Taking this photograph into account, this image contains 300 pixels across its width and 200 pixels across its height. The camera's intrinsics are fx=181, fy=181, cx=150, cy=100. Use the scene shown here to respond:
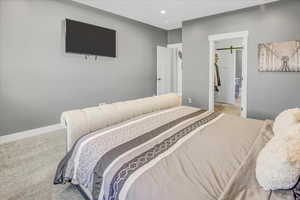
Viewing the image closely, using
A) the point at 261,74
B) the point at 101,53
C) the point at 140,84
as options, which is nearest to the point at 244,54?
the point at 261,74

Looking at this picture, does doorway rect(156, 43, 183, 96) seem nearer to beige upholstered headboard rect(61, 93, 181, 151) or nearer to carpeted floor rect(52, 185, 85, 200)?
beige upholstered headboard rect(61, 93, 181, 151)

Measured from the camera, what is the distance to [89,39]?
12.6 ft

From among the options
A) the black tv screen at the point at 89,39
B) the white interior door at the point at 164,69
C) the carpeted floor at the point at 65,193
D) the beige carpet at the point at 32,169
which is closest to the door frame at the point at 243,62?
the white interior door at the point at 164,69

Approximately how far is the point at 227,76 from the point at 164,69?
2.37m

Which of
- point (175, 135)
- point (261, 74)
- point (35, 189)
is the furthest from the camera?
point (261, 74)

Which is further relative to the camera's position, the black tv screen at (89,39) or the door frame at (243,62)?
the door frame at (243,62)

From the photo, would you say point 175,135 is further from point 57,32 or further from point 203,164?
point 57,32

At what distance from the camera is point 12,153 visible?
8.43ft

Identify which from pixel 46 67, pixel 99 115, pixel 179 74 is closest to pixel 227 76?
pixel 179 74

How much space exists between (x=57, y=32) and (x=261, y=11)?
4.13 metres

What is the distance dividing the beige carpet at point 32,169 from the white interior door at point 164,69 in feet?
11.4

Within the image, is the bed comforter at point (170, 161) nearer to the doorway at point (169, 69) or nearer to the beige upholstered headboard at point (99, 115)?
the beige upholstered headboard at point (99, 115)

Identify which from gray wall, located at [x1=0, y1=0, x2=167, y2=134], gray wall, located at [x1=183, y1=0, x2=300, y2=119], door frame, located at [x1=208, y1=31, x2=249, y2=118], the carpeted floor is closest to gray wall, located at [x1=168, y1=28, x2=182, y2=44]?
gray wall, located at [x1=183, y1=0, x2=300, y2=119]

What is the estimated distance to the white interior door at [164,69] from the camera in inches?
227
